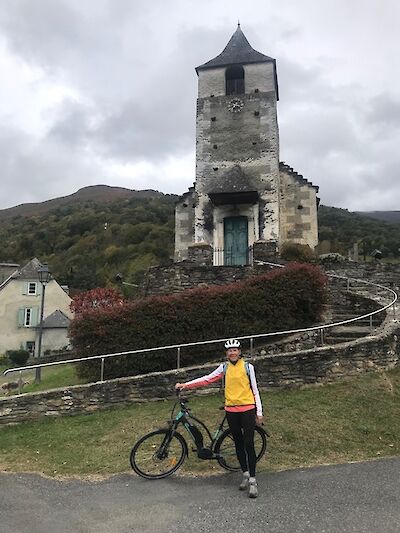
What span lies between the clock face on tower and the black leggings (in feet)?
69.3

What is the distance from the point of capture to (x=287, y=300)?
42.7 feet

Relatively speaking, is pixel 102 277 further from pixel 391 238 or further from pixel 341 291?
pixel 341 291

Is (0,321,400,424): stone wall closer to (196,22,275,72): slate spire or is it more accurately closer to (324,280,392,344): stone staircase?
(324,280,392,344): stone staircase

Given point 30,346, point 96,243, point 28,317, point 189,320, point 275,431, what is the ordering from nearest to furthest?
point 275,431 → point 189,320 → point 30,346 → point 28,317 → point 96,243

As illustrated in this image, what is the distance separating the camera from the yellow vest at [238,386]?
610cm

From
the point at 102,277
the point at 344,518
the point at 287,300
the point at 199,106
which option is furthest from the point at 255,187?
the point at 102,277

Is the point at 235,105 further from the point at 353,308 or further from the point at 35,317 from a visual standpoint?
the point at 35,317

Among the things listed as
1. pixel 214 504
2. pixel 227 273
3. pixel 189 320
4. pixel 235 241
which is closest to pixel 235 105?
pixel 235 241

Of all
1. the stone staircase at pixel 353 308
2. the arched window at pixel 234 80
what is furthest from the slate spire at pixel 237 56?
the stone staircase at pixel 353 308

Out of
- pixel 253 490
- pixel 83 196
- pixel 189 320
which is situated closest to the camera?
pixel 253 490

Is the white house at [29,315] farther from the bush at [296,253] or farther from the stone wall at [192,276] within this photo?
the bush at [296,253]

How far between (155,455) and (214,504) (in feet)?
4.19

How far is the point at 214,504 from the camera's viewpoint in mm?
5543

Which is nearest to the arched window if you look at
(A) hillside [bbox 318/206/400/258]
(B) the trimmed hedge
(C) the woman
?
(A) hillside [bbox 318/206/400/258]
